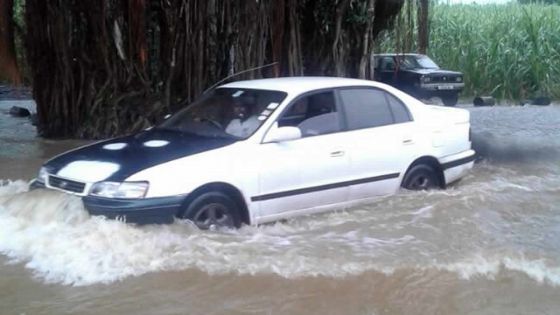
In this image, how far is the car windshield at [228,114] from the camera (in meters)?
7.16

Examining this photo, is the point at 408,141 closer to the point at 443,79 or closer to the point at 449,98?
the point at 443,79

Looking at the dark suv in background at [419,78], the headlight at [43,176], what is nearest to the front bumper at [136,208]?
the headlight at [43,176]

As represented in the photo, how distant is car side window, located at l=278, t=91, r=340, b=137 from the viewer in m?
7.34

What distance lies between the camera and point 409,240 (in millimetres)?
7051

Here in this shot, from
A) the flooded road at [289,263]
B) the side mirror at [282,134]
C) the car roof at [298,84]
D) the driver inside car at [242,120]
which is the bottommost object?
the flooded road at [289,263]

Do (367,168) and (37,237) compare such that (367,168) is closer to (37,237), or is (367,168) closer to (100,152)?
(100,152)

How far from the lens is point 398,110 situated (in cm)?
822

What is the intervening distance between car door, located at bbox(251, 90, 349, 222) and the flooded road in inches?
8.2

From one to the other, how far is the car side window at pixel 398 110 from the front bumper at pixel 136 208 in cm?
278

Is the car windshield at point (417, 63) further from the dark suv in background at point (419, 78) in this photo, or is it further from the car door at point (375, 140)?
the car door at point (375, 140)

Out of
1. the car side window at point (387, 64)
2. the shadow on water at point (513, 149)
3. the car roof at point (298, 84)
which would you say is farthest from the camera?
the car side window at point (387, 64)

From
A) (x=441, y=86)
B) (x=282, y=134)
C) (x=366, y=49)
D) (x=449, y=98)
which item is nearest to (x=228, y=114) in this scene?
(x=282, y=134)

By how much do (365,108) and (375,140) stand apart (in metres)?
0.38

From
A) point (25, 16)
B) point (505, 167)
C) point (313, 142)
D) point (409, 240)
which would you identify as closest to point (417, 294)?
point (409, 240)
